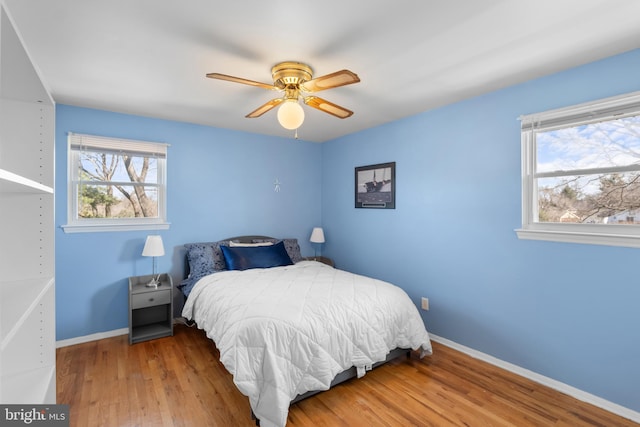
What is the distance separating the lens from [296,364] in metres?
2.01

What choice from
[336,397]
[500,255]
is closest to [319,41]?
[500,255]

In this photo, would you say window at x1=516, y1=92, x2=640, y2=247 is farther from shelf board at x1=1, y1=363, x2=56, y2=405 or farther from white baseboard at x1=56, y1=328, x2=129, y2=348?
white baseboard at x1=56, y1=328, x2=129, y2=348

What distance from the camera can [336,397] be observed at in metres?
2.22

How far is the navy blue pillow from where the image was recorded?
3.47m

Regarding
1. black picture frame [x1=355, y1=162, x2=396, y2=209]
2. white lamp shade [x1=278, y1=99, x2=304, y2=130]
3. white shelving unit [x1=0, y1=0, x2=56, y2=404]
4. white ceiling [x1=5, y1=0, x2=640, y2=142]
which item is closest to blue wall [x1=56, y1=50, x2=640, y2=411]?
black picture frame [x1=355, y1=162, x2=396, y2=209]

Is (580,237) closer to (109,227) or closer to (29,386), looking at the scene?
(29,386)

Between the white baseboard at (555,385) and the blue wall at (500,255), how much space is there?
35mm

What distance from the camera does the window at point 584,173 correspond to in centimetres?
210

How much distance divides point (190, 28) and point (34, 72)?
96cm

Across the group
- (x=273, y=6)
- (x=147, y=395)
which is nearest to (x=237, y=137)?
(x=273, y=6)

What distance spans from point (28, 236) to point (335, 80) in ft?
5.76

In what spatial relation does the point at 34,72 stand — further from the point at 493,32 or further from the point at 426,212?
the point at 426,212

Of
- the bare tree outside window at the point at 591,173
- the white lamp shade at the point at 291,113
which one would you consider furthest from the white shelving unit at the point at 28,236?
the bare tree outside window at the point at 591,173

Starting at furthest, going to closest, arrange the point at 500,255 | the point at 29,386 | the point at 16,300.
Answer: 1. the point at 500,255
2. the point at 29,386
3. the point at 16,300
